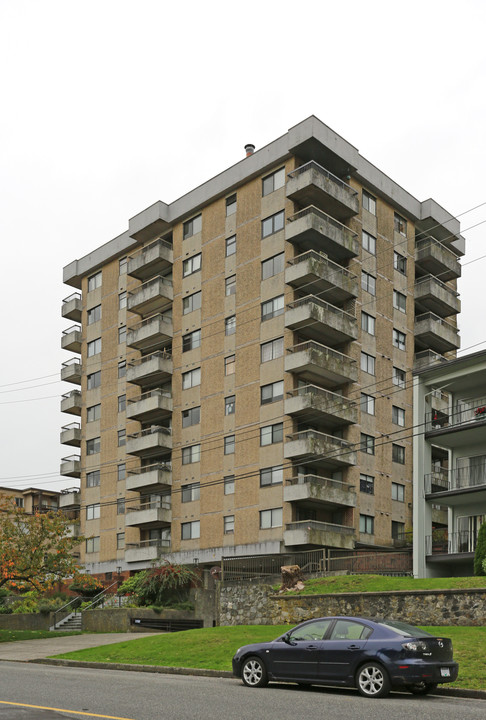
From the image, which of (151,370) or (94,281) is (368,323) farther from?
(94,281)

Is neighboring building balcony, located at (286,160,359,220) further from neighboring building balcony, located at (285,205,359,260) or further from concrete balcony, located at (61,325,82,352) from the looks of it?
concrete balcony, located at (61,325,82,352)

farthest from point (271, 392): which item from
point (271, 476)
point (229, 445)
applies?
point (271, 476)

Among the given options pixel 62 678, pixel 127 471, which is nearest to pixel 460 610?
pixel 62 678

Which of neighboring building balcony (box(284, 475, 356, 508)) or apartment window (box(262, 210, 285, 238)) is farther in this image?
apartment window (box(262, 210, 285, 238))

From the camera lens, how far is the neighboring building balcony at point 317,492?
46594 millimetres

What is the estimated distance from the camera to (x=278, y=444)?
161ft

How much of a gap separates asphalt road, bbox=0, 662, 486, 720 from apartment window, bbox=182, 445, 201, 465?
36.1 meters

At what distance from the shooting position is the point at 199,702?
14.2 meters

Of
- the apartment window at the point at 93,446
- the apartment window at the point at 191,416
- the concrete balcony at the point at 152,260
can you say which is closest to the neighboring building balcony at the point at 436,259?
the concrete balcony at the point at 152,260

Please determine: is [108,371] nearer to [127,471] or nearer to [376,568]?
[127,471]

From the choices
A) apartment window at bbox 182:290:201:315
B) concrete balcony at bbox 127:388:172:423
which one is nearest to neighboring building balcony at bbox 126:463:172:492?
concrete balcony at bbox 127:388:172:423

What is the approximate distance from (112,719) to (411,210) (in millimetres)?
53312

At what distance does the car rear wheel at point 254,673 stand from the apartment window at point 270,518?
1201 inches

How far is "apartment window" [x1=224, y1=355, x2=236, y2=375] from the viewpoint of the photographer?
175 ft
